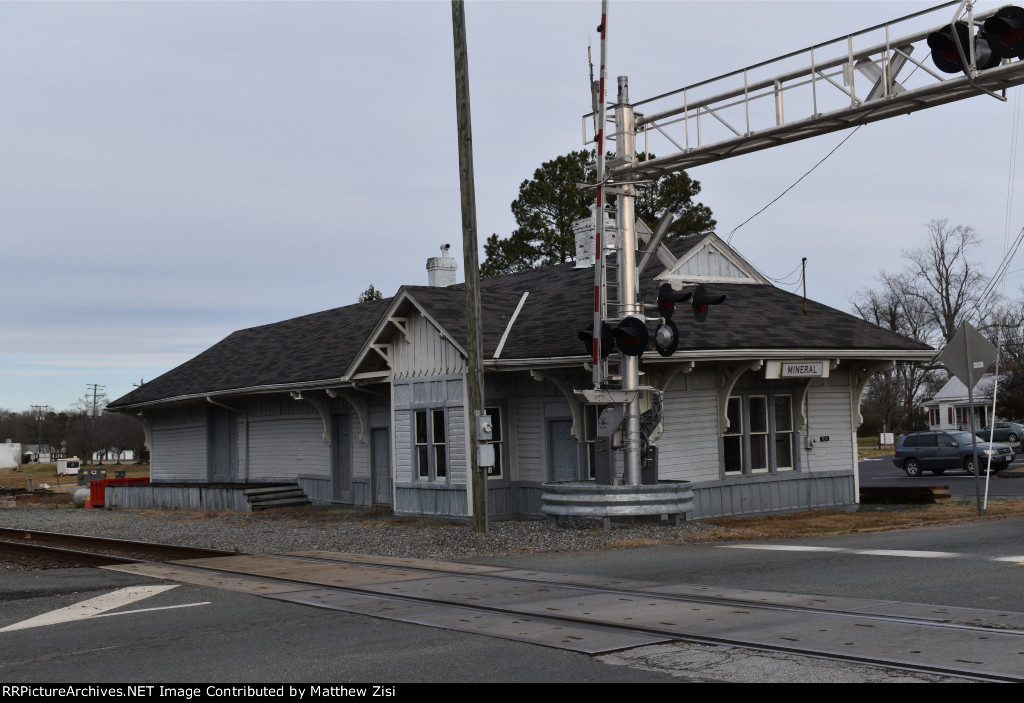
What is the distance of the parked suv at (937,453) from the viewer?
3466 cm

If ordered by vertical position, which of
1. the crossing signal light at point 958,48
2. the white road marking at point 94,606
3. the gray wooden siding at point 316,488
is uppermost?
the crossing signal light at point 958,48

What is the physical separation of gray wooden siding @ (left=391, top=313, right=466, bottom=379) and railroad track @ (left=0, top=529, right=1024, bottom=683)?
268 inches

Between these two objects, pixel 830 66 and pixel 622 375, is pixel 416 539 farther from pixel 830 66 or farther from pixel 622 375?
pixel 830 66

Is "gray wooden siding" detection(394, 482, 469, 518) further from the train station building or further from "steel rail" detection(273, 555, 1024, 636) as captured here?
"steel rail" detection(273, 555, 1024, 636)

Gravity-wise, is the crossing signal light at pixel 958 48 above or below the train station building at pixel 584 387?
above

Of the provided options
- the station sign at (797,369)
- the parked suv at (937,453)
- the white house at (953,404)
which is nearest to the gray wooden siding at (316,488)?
the station sign at (797,369)

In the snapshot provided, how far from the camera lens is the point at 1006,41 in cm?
1172

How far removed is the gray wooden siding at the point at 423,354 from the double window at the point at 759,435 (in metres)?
Result: 5.27

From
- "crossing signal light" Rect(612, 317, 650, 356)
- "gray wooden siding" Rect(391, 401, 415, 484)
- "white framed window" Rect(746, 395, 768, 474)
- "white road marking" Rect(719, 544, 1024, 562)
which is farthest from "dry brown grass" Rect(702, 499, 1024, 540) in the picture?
"gray wooden siding" Rect(391, 401, 415, 484)

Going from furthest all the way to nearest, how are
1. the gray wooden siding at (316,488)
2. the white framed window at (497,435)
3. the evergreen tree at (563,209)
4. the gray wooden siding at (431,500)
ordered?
the evergreen tree at (563,209) < the gray wooden siding at (316,488) < the white framed window at (497,435) < the gray wooden siding at (431,500)

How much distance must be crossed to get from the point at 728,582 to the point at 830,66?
7220mm

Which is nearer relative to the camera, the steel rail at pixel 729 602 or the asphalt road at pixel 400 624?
the asphalt road at pixel 400 624

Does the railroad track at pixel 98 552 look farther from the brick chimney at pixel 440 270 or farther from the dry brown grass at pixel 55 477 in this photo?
the dry brown grass at pixel 55 477
